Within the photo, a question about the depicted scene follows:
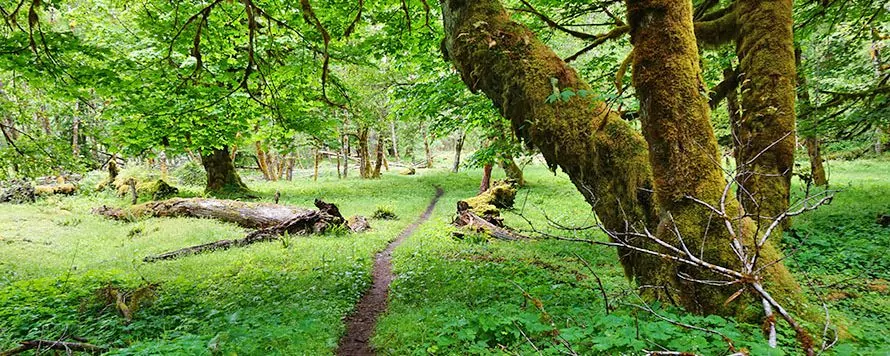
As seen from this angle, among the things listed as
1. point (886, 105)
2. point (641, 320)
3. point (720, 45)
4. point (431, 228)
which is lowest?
point (431, 228)

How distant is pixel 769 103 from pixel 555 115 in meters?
2.60

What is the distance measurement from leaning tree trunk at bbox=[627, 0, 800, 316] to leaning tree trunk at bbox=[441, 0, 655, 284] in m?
0.30

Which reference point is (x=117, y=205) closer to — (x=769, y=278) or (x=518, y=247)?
(x=518, y=247)

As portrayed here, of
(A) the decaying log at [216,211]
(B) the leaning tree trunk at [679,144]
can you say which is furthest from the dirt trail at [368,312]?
(A) the decaying log at [216,211]

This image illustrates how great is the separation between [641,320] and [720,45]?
183 inches

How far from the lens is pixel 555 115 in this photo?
442 cm

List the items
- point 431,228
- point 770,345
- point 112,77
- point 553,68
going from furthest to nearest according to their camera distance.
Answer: point 431,228, point 112,77, point 553,68, point 770,345

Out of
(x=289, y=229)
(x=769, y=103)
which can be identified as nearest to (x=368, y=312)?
(x=769, y=103)

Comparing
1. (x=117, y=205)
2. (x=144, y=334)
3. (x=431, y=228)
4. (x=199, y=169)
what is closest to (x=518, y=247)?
(x=431, y=228)

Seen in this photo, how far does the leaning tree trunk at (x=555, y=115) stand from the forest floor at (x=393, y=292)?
93 cm

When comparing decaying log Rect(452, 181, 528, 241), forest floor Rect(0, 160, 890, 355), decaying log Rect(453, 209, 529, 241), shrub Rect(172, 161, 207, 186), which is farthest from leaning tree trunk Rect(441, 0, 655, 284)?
shrub Rect(172, 161, 207, 186)

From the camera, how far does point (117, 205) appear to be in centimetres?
1612

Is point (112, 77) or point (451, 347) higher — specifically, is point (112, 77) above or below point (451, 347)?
above

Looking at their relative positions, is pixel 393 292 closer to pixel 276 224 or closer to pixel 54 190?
pixel 276 224
